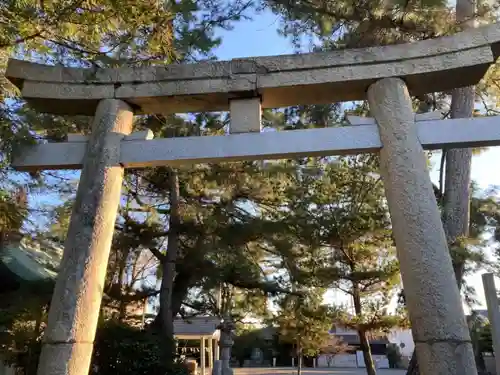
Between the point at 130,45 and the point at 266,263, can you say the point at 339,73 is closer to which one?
the point at 130,45

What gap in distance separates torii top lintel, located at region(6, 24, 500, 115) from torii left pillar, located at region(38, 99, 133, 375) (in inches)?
9.0

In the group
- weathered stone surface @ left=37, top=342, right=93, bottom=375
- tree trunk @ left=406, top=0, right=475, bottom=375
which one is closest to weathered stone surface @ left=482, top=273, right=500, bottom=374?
tree trunk @ left=406, top=0, right=475, bottom=375

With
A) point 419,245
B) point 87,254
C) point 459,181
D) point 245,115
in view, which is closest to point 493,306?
point 459,181

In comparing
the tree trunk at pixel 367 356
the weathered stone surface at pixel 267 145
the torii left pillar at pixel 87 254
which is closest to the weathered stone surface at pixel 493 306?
the weathered stone surface at pixel 267 145

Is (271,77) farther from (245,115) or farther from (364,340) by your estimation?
(364,340)

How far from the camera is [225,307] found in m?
11.1

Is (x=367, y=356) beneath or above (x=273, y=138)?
beneath

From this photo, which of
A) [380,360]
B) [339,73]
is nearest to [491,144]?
[339,73]

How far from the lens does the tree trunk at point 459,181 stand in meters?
5.70

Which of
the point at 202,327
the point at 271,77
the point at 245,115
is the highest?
→ the point at 271,77

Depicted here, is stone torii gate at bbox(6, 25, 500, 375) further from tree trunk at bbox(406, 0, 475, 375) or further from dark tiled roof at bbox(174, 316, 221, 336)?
dark tiled roof at bbox(174, 316, 221, 336)

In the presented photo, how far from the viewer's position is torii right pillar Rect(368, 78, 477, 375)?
248 cm

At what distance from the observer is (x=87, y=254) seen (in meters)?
2.87

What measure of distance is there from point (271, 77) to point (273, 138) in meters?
0.51
